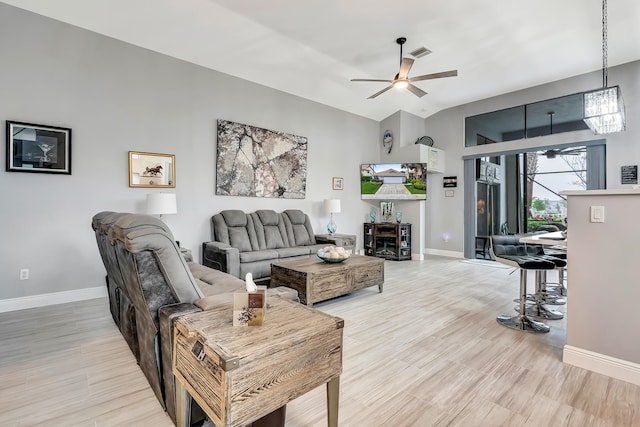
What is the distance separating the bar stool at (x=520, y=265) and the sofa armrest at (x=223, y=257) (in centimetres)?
302

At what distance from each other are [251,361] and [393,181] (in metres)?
6.23

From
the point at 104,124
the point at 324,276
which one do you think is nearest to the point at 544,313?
the point at 324,276

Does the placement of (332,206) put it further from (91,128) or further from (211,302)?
(211,302)

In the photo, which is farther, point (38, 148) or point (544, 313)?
point (38, 148)

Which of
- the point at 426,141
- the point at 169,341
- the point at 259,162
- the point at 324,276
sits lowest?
the point at 324,276

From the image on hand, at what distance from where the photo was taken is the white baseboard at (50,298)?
329 centimetres

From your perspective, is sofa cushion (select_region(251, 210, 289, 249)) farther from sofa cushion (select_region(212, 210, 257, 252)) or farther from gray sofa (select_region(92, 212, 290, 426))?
gray sofa (select_region(92, 212, 290, 426))

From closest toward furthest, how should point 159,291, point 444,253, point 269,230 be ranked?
point 159,291, point 269,230, point 444,253

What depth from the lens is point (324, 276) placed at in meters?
3.42

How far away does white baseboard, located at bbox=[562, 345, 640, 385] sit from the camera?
2.01m

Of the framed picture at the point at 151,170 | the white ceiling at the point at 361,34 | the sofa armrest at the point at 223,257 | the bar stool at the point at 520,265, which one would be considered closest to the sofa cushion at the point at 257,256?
the sofa armrest at the point at 223,257

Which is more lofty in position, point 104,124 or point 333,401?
point 104,124

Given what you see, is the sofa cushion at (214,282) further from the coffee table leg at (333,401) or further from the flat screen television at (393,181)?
the flat screen television at (393,181)

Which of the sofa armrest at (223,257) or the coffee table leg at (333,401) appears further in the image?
the sofa armrest at (223,257)
